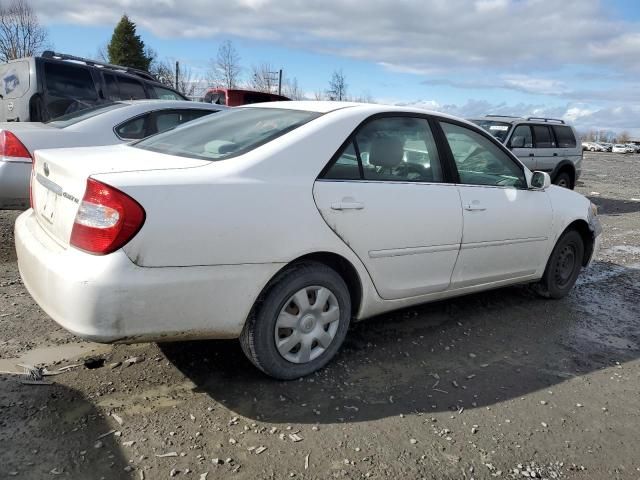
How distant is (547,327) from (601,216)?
7.27 m

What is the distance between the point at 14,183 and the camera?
4977 mm

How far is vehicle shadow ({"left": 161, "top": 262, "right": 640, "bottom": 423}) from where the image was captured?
10.0 feet

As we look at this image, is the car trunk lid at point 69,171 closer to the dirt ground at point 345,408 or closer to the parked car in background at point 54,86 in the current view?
the dirt ground at point 345,408

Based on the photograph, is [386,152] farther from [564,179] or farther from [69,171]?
[564,179]

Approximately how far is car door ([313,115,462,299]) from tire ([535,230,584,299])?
1549mm

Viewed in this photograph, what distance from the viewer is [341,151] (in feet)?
10.8

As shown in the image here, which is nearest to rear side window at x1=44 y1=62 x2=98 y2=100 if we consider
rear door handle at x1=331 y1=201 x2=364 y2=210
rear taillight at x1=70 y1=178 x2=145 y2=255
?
rear taillight at x1=70 y1=178 x2=145 y2=255

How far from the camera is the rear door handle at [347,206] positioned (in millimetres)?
3146

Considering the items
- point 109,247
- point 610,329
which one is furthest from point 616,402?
point 109,247

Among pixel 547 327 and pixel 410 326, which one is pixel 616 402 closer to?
pixel 547 327

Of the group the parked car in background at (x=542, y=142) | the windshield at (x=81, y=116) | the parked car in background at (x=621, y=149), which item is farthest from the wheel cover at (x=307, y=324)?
the parked car in background at (x=621, y=149)

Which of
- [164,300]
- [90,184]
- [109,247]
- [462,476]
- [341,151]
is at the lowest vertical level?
[462,476]

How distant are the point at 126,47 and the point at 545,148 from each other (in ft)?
102

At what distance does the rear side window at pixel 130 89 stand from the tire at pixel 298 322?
6904mm
